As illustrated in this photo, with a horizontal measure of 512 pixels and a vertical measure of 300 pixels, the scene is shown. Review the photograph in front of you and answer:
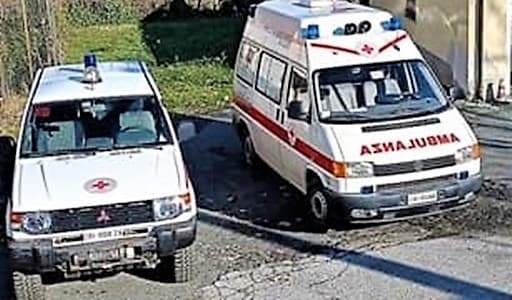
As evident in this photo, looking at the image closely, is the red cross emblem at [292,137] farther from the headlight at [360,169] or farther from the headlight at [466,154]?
the headlight at [466,154]

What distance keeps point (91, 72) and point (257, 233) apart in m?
2.49

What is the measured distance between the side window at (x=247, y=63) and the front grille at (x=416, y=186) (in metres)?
3.50

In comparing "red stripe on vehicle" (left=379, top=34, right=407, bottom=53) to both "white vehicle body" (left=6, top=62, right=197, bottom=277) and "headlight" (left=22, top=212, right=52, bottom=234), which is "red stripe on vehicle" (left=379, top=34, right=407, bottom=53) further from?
"headlight" (left=22, top=212, right=52, bottom=234)

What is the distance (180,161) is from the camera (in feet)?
32.2

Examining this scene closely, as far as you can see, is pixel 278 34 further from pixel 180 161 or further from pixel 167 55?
pixel 167 55

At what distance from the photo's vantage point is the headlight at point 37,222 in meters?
9.09

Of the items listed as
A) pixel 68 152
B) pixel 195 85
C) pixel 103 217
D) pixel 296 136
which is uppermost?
pixel 68 152

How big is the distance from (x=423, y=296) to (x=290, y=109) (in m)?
3.23

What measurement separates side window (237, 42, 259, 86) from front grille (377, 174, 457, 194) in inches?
138

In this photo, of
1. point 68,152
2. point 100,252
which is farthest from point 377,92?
point 100,252

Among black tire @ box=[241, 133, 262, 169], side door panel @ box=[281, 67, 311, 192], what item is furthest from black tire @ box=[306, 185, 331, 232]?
black tire @ box=[241, 133, 262, 169]

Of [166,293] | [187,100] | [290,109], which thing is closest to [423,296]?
[166,293]

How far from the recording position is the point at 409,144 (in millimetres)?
10820

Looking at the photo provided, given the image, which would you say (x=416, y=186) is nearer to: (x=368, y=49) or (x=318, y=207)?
(x=318, y=207)
